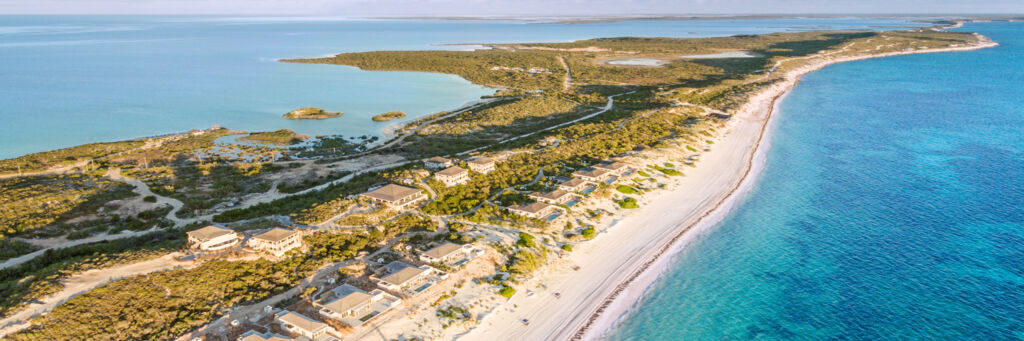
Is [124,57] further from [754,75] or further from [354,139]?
[754,75]

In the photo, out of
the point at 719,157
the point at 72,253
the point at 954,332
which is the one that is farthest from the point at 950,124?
the point at 72,253

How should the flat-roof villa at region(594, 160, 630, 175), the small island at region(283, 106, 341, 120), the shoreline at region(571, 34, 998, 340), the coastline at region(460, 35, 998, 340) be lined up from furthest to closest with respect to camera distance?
the small island at region(283, 106, 341, 120), the flat-roof villa at region(594, 160, 630, 175), the shoreline at region(571, 34, 998, 340), the coastline at region(460, 35, 998, 340)

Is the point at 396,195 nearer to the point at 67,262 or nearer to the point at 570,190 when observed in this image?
the point at 570,190

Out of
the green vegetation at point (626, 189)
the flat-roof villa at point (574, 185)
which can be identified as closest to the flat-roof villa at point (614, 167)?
the green vegetation at point (626, 189)

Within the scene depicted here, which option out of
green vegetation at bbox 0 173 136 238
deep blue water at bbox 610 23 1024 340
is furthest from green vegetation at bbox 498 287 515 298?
green vegetation at bbox 0 173 136 238

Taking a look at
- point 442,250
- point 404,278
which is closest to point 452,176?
point 442,250

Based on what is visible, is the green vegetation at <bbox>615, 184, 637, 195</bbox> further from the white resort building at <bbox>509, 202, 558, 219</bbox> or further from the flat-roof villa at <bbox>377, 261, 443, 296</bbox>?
the flat-roof villa at <bbox>377, 261, 443, 296</bbox>

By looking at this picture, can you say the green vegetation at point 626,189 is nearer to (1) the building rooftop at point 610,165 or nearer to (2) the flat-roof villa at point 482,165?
(1) the building rooftop at point 610,165
